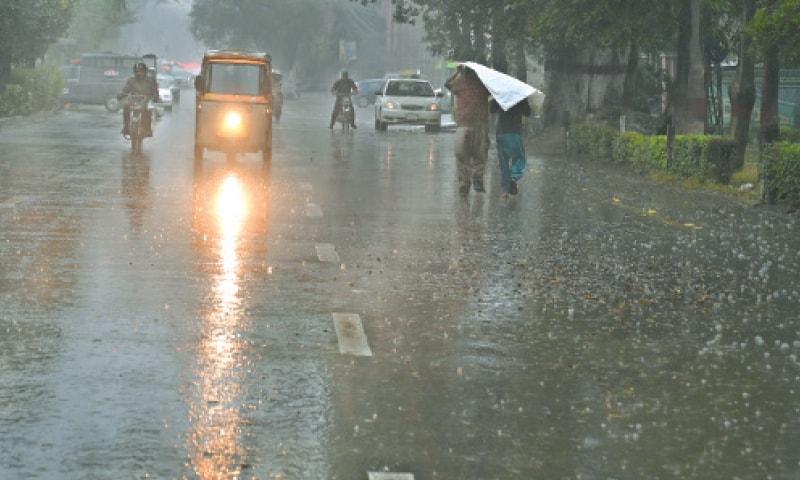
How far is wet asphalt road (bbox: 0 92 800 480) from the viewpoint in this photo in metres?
6.79

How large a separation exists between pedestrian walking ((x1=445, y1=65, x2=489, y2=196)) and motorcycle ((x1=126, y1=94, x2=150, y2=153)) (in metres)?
9.57

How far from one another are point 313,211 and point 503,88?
4.47 metres

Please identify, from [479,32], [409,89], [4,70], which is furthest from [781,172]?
[4,70]

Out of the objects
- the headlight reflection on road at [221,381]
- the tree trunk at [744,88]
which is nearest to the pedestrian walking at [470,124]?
the tree trunk at [744,88]

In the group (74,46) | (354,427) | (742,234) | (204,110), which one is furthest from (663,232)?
(74,46)

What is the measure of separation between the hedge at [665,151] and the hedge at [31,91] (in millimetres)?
19961

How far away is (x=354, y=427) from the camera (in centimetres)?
719

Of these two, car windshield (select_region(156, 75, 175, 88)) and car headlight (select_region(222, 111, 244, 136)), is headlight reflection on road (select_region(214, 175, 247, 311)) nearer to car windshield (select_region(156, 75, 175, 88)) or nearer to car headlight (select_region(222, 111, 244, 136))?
car headlight (select_region(222, 111, 244, 136))

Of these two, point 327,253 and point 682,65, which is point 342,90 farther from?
point 327,253

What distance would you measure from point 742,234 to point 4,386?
1110cm

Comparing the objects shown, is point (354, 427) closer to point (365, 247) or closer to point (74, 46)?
point (365, 247)

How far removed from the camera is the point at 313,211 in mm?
18453

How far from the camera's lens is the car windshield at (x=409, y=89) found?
49.4 m

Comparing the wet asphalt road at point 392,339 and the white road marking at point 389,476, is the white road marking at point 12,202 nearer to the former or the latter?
the wet asphalt road at point 392,339
